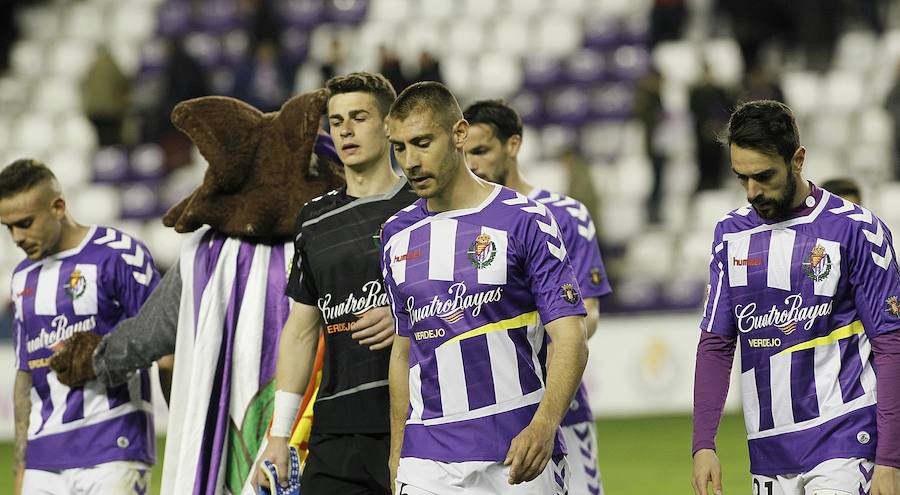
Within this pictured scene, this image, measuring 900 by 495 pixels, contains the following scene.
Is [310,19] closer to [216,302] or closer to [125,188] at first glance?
[125,188]

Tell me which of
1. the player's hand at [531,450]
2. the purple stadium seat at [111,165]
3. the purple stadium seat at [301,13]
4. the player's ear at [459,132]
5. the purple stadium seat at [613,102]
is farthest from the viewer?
the purple stadium seat at [301,13]

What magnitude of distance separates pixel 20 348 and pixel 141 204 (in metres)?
12.0

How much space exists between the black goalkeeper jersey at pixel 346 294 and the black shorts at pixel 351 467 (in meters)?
0.05

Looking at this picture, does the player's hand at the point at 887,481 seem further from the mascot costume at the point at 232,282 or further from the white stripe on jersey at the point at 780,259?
the mascot costume at the point at 232,282

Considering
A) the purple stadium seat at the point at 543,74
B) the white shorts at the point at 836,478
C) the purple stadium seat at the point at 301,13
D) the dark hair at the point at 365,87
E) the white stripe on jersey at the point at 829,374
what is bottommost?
the white shorts at the point at 836,478

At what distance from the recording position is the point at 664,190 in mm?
17469

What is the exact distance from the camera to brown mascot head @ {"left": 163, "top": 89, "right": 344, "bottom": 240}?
18.3ft

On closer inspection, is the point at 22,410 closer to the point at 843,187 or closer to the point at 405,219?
the point at 405,219

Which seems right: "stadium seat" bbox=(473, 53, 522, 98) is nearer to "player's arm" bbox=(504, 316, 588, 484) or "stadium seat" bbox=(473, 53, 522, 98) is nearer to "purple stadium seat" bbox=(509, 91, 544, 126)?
"purple stadium seat" bbox=(509, 91, 544, 126)

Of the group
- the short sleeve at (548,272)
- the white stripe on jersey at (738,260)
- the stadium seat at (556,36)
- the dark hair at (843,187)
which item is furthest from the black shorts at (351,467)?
the stadium seat at (556,36)

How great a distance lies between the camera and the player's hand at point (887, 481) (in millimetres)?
4465

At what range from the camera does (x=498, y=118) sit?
6.94m

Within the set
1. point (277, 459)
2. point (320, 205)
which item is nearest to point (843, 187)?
point (320, 205)

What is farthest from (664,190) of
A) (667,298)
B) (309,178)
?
(309,178)
